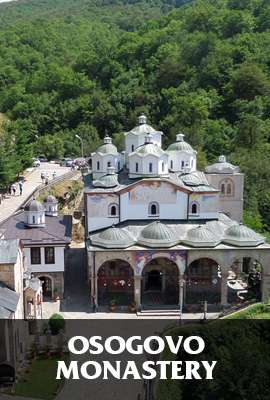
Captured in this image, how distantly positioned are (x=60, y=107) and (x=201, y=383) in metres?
64.4

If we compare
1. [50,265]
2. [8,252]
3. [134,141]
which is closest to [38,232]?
[50,265]

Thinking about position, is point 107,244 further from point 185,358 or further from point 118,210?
point 185,358

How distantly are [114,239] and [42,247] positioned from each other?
4.63 metres

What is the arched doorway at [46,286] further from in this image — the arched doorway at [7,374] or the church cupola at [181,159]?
the church cupola at [181,159]

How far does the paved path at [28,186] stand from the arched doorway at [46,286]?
30.7 feet

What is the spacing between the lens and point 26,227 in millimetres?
35031

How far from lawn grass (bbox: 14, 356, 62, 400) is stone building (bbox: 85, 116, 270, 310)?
7155 mm

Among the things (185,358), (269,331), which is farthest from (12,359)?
(269,331)

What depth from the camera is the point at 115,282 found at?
34.8 m

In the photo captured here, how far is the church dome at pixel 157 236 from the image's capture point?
3225 cm

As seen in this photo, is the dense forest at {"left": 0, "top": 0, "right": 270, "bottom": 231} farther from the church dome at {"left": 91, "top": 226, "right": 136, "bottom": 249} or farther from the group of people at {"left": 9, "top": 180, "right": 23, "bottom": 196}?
the church dome at {"left": 91, "top": 226, "right": 136, "bottom": 249}

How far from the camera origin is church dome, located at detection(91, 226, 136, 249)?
105 ft

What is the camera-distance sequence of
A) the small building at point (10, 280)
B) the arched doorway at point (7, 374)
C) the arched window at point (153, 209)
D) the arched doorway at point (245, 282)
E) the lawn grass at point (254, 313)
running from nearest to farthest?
the arched doorway at point (7, 374) < the small building at point (10, 280) < the lawn grass at point (254, 313) < the arched doorway at point (245, 282) < the arched window at point (153, 209)

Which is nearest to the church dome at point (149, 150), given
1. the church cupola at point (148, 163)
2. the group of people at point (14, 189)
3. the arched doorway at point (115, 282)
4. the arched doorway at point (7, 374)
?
the church cupola at point (148, 163)
